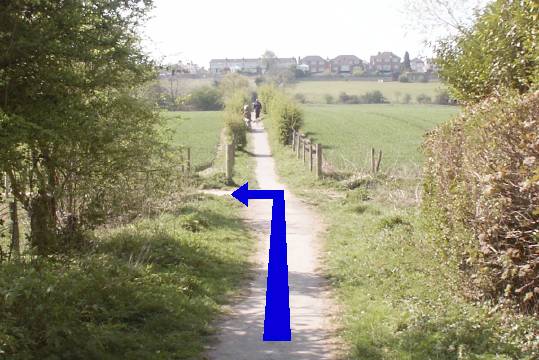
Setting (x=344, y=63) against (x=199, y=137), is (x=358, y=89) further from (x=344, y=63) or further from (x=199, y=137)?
(x=199, y=137)

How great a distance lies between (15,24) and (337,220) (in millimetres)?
10741

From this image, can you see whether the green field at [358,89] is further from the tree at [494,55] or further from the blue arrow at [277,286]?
the tree at [494,55]

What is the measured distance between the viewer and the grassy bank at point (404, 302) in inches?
263

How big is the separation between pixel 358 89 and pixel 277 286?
11029 cm

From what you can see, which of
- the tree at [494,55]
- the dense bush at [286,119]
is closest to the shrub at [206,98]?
the dense bush at [286,119]

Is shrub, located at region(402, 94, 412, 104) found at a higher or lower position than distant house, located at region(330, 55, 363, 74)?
lower

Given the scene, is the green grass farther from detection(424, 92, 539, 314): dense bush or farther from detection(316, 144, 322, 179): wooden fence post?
detection(316, 144, 322, 179): wooden fence post

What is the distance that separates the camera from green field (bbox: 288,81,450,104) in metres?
105

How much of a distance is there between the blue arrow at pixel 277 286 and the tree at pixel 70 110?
10.9ft

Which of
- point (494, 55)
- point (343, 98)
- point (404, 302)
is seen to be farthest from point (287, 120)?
point (343, 98)

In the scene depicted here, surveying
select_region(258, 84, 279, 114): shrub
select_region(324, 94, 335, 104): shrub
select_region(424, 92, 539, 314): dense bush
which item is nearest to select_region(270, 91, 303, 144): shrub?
select_region(258, 84, 279, 114): shrub

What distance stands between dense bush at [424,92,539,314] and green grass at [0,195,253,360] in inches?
144

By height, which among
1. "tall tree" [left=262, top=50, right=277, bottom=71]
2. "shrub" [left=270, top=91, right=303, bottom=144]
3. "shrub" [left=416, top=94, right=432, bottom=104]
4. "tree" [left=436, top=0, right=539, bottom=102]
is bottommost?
"shrub" [left=270, top=91, right=303, bottom=144]

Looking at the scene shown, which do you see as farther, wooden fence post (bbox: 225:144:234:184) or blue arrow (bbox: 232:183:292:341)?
wooden fence post (bbox: 225:144:234:184)
